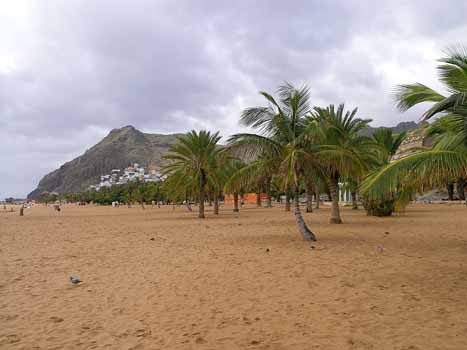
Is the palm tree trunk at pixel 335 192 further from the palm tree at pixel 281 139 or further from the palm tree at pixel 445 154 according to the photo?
the palm tree at pixel 445 154

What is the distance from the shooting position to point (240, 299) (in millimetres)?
5773

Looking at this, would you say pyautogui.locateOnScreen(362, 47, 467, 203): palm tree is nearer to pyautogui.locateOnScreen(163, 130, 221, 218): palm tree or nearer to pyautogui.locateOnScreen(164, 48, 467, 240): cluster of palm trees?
pyautogui.locateOnScreen(164, 48, 467, 240): cluster of palm trees

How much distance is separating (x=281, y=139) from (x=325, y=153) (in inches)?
66.9

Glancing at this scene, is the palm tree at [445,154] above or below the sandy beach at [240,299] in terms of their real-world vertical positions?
above

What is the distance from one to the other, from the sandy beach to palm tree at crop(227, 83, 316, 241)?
115 inches

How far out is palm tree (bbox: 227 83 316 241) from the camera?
481 inches

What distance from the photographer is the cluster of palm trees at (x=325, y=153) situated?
703 centimetres

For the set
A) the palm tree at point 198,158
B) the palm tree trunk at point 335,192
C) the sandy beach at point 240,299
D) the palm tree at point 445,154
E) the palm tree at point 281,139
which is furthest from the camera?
the palm tree at point 198,158

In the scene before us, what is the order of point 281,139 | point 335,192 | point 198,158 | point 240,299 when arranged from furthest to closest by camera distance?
point 198,158 < point 335,192 < point 281,139 < point 240,299

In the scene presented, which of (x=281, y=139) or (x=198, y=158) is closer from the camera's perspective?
(x=281, y=139)

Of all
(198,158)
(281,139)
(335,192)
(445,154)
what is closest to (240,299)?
(445,154)

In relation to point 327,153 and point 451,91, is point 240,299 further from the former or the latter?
point 327,153

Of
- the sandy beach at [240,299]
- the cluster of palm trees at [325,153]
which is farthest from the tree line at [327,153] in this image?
the sandy beach at [240,299]

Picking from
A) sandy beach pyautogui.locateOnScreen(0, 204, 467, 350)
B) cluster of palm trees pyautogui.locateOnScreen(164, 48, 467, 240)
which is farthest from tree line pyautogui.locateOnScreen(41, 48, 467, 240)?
sandy beach pyautogui.locateOnScreen(0, 204, 467, 350)
